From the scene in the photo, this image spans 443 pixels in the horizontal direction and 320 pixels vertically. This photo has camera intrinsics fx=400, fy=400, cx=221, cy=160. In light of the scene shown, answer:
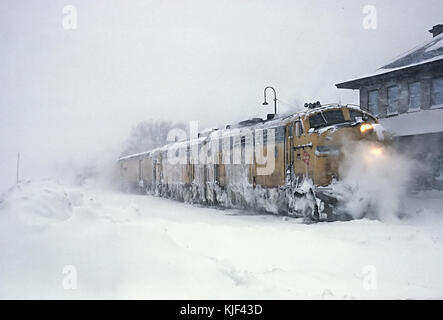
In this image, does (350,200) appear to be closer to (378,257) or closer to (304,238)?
(304,238)

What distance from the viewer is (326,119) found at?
11.6 meters

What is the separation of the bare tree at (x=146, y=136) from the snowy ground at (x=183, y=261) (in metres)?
56.2

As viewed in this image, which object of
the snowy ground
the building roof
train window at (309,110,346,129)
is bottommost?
the snowy ground

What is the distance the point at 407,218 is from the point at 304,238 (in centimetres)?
486

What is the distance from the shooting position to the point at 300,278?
5238mm

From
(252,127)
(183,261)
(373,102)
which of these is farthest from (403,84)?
(183,261)

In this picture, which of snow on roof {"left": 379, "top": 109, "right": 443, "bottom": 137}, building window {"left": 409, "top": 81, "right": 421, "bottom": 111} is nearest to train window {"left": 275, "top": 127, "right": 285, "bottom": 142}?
Answer: snow on roof {"left": 379, "top": 109, "right": 443, "bottom": 137}

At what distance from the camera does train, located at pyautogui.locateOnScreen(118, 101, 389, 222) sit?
35.0 feet

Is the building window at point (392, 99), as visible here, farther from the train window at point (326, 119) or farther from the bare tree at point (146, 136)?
the bare tree at point (146, 136)

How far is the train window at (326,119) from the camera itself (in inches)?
452

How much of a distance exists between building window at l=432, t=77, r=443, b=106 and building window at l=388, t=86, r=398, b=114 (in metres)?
2.12

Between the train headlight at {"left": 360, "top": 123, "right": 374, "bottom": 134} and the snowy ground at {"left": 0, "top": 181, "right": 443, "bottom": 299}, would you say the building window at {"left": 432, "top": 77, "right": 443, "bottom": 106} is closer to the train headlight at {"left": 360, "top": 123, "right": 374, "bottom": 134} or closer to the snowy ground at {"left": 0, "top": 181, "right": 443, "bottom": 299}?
the train headlight at {"left": 360, "top": 123, "right": 374, "bottom": 134}
